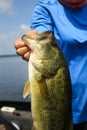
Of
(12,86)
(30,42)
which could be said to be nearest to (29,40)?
(30,42)

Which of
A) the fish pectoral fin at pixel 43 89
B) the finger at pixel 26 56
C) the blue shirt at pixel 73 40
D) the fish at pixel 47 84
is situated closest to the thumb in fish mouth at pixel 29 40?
the fish at pixel 47 84

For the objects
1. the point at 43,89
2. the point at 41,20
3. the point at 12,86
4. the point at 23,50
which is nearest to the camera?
the point at 43,89

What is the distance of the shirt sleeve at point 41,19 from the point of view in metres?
3.98

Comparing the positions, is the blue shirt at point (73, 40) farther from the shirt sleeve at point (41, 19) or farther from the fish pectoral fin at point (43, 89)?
the fish pectoral fin at point (43, 89)

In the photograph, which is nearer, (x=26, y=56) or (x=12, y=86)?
(x=26, y=56)

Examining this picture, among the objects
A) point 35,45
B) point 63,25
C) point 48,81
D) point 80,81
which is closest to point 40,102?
point 48,81

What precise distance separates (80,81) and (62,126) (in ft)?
2.77

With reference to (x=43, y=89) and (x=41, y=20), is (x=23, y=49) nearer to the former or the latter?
(x=43, y=89)

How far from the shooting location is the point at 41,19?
4.05 m

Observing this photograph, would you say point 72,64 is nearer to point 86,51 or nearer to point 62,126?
point 86,51

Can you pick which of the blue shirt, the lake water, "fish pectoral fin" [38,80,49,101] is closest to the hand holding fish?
"fish pectoral fin" [38,80,49,101]

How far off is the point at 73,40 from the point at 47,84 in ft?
3.50

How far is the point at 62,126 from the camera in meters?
3.30

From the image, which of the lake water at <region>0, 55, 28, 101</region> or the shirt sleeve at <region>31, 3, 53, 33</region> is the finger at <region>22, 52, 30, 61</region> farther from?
the lake water at <region>0, 55, 28, 101</region>
